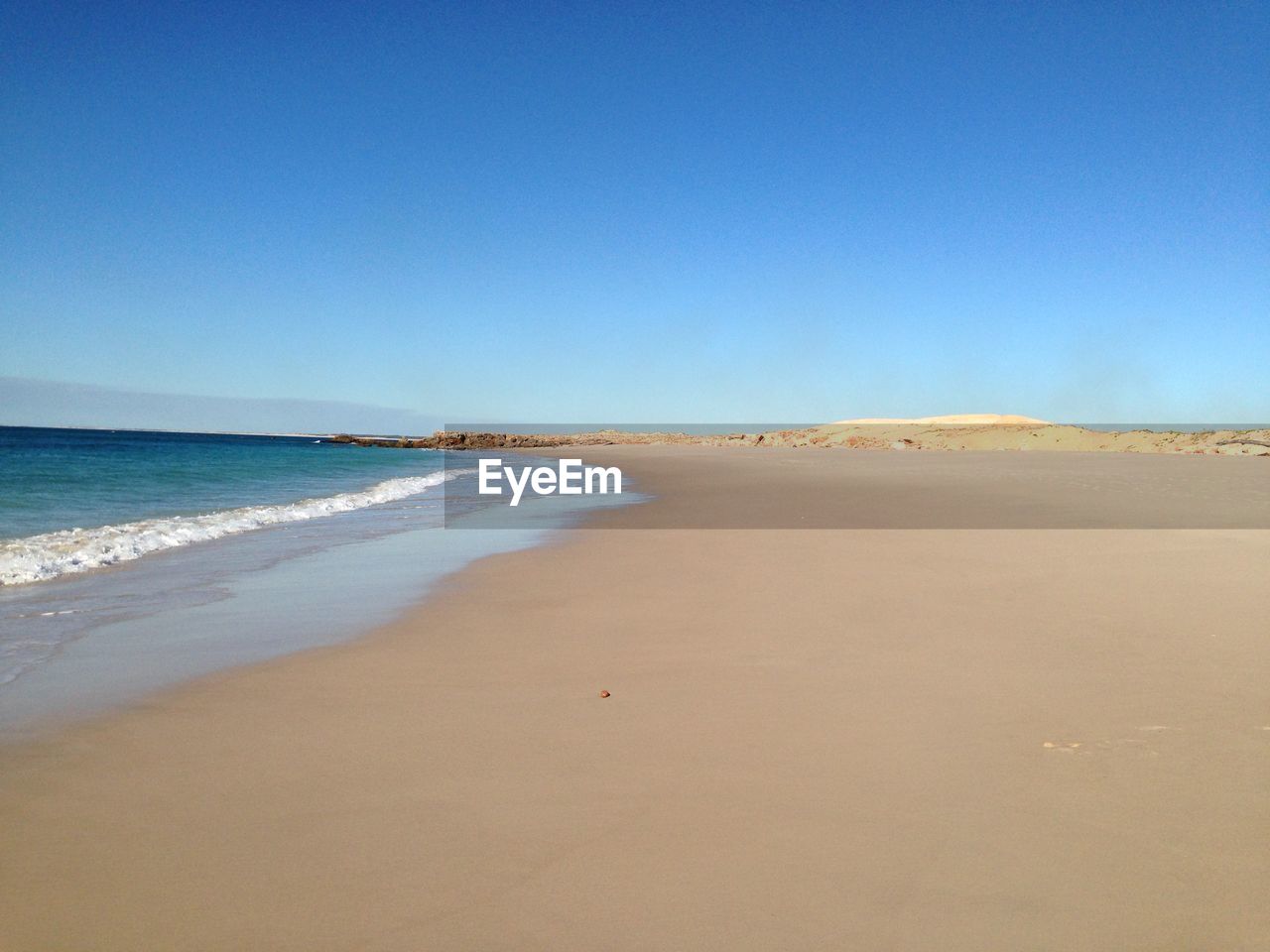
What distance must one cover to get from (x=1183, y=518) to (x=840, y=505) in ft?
18.7

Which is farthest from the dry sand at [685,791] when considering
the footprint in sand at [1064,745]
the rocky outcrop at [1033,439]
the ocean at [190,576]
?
the rocky outcrop at [1033,439]

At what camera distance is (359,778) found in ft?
11.4

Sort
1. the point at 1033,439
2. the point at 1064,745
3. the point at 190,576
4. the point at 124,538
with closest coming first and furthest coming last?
the point at 1064,745 < the point at 190,576 < the point at 124,538 < the point at 1033,439

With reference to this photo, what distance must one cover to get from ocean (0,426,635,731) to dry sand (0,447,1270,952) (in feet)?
2.25

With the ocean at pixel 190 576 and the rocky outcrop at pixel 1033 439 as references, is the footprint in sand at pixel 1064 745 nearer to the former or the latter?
the ocean at pixel 190 576

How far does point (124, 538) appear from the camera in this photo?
11.7 metres

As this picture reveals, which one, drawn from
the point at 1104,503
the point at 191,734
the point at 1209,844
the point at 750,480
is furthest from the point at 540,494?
the point at 1209,844

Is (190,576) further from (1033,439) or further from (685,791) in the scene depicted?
(1033,439)

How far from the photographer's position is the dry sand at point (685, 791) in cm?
250

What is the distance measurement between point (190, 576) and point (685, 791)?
25.4ft

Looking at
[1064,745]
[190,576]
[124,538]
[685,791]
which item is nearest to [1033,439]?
[124,538]

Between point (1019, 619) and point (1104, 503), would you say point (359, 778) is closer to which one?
point (1019, 619)

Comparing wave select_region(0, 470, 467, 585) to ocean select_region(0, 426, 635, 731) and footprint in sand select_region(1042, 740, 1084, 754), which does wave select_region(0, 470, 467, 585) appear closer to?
ocean select_region(0, 426, 635, 731)

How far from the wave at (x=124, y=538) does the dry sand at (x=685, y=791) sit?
573 cm
